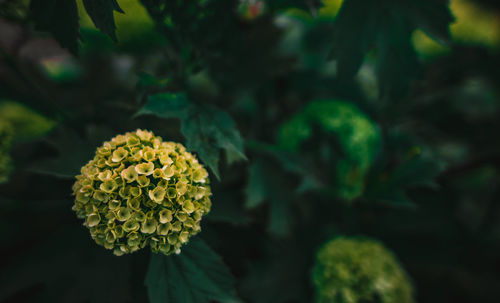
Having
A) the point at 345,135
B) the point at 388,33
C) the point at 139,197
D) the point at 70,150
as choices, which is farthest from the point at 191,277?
the point at 388,33

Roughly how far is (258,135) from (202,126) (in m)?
0.60

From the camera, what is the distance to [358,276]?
102 cm

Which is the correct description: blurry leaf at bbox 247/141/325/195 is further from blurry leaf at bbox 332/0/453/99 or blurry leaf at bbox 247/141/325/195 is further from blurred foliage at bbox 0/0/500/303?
blurry leaf at bbox 332/0/453/99

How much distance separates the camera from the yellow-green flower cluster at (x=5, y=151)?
2.85ft

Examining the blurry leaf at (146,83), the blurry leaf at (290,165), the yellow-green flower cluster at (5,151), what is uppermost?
the blurry leaf at (146,83)

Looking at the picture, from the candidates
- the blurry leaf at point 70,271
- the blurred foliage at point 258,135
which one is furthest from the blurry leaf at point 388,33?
the blurry leaf at point 70,271

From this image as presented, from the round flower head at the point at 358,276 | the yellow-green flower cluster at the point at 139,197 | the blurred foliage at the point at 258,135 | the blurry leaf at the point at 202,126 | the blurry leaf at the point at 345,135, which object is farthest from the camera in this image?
the blurry leaf at the point at 345,135

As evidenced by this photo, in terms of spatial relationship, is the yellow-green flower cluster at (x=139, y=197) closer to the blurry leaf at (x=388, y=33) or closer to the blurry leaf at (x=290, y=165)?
the blurry leaf at (x=290, y=165)

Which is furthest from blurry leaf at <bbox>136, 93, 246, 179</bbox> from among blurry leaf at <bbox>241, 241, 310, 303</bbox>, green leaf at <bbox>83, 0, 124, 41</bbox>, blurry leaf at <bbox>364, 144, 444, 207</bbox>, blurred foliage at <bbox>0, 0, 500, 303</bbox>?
blurry leaf at <bbox>364, 144, 444, 207</bbox>

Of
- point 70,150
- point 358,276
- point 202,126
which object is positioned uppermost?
point 202,126

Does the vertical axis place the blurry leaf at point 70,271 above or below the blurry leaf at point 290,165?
below

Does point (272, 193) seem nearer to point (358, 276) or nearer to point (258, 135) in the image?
point (258, 135)

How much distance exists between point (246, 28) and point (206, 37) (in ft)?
1.29

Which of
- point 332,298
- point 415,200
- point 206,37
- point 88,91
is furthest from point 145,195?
point 415,200
